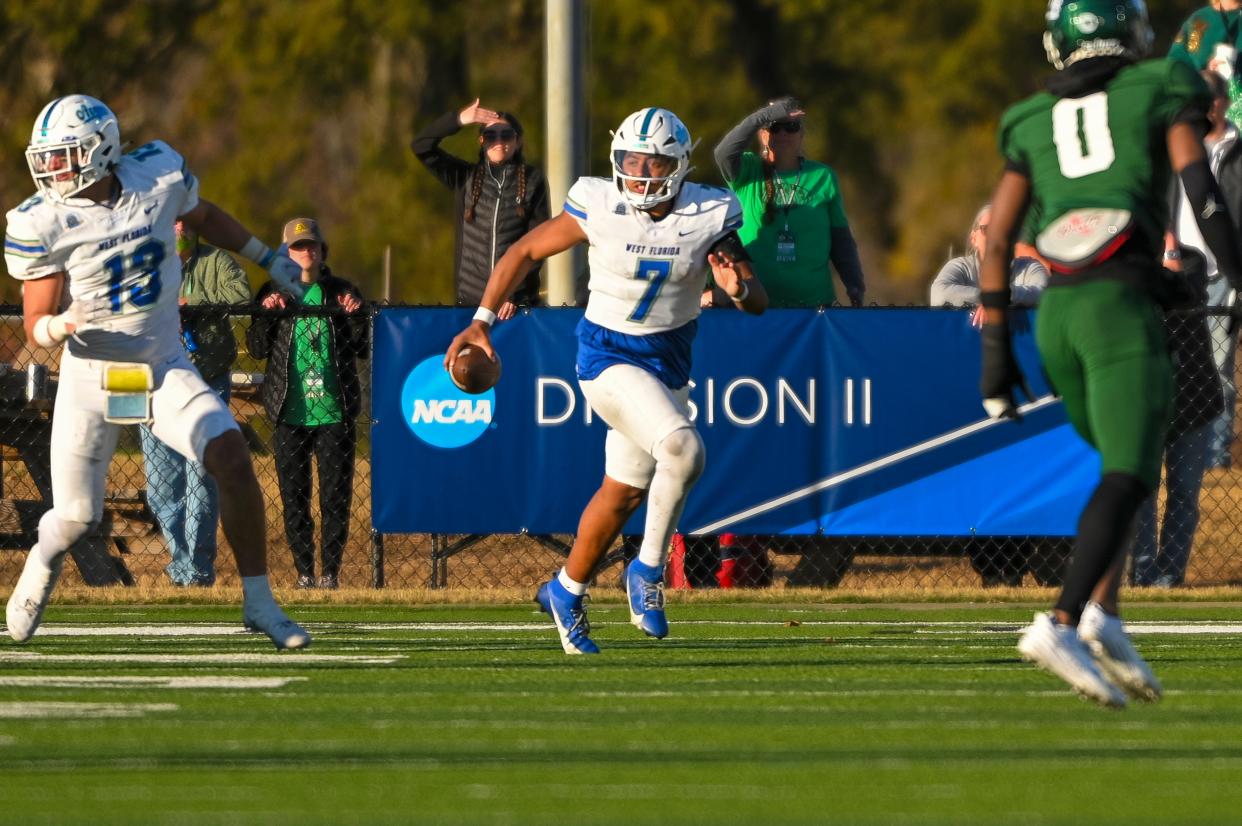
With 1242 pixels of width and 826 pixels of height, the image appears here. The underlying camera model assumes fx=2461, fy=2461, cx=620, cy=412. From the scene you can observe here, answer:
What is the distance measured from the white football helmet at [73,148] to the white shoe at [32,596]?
1.25 metres

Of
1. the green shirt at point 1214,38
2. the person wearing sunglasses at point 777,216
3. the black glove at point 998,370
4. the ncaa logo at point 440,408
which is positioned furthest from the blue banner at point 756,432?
Answer: the black glove at point 998,370

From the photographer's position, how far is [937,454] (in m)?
11.3

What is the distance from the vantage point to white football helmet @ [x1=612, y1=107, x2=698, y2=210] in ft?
26.7

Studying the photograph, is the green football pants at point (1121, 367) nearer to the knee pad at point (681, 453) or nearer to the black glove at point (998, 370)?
the black glove at point (998, 370)

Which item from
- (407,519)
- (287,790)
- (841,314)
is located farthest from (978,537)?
(287,790)

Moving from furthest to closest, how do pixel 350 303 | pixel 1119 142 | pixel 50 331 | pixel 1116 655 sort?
pixel 350 303 < pixel 50 331 < pixel 1119 142 < pixel 1116 655

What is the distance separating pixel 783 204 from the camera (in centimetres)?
1162

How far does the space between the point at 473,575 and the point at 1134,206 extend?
711 cm

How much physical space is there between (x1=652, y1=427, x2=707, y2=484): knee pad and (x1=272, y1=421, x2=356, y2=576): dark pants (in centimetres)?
397

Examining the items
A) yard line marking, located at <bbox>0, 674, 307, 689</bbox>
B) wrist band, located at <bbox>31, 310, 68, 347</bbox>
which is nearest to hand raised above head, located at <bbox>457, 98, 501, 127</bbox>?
wrist band, located at <bbox>31, 310, 68, 347</bbox>

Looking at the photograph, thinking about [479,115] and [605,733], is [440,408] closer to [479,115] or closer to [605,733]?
[479,115]

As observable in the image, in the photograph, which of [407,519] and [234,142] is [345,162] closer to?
[234,142]

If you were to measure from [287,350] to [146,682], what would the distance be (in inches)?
192

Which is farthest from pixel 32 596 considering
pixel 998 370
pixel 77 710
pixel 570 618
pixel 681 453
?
pixel 998 370
